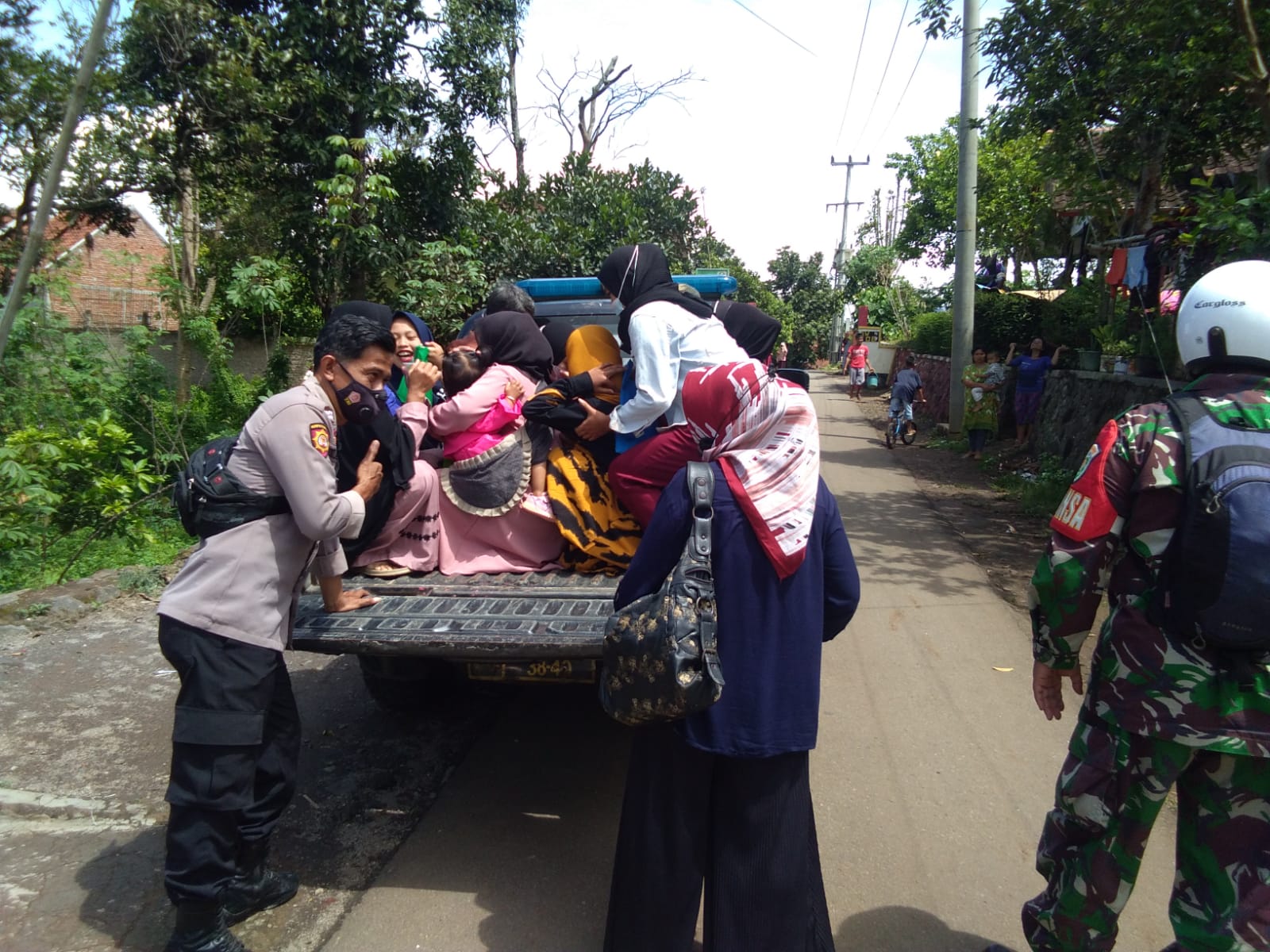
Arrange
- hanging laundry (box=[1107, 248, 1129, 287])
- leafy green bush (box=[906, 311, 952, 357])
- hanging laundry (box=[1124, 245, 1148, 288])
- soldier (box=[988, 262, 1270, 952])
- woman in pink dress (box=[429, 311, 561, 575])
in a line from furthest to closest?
leafy green bush (box=[906, 311, 952, 357]) → hanging laundry (box=[1107, 248, 1129, 287]) → hanging laundry (box=[1124, 245, 1148, 288]) → woman in pink dress (box=[429, 311, 561, 575]) → soldier (box=[988, 262, 1270, 952])

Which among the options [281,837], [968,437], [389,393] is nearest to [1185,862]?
[281,837]

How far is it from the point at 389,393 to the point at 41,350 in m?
5.38

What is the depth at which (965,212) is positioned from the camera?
43.3 feet

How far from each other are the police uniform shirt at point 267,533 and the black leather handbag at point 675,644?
1.05 metres

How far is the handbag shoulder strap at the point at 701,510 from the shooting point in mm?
2143

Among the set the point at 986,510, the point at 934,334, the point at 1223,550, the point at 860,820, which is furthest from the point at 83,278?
the point at 934,334

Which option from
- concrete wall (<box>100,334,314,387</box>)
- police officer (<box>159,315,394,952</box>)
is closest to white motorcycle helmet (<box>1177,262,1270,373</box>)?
police officer (<box>159,315,394,952</box>)

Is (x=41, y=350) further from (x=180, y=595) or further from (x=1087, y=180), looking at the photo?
(x=1087, y=180)

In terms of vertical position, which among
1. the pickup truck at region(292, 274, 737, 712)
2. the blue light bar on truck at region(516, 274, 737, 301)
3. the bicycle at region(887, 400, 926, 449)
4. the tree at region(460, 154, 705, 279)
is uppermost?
the tree at region(460, 154, 705, 279)

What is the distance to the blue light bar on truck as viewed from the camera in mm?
5980

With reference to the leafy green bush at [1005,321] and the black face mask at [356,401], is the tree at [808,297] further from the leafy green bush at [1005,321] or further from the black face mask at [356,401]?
Answer: the black face mask at [356,401]

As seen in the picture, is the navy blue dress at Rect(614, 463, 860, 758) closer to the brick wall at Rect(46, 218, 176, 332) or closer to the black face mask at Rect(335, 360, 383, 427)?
the black face mask at Rect(335, 360, 383, 427)

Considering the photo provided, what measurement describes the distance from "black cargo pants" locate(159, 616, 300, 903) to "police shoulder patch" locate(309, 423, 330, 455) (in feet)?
2.04

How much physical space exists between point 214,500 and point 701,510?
1.48 metres
